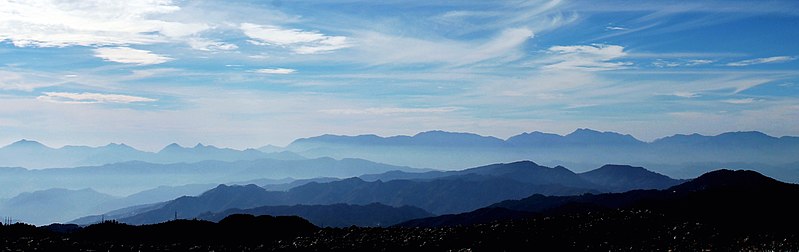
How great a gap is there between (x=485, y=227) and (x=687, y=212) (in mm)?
10372

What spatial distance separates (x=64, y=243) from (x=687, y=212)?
31.7 m

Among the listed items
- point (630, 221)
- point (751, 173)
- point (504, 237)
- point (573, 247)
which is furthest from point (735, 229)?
point (751, 173)

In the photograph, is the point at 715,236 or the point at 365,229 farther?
the point at 365,229

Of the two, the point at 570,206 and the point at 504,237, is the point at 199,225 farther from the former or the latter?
the point at 570,206

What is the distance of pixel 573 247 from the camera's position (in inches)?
1207

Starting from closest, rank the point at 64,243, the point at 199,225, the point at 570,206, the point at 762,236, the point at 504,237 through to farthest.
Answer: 1. the point at 762,236
2. the point at 504,237
3. the point at 64,243
4. the point at 199,225
5. the point at 570,206

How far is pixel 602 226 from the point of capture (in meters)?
33.9

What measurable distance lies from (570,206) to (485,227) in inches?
4907

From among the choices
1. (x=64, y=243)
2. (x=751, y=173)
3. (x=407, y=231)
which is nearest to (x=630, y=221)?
(x=407, y=231)

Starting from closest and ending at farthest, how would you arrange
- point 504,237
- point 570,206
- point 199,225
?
point 504,237 → point 199,225 → point 570,206

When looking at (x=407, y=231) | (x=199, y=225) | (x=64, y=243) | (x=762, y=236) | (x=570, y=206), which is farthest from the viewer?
(x=570, y=206)

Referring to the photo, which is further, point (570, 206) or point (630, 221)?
point (570, 206)

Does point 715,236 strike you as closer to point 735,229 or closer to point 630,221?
point 735,229

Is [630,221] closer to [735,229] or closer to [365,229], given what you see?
[735,229]
